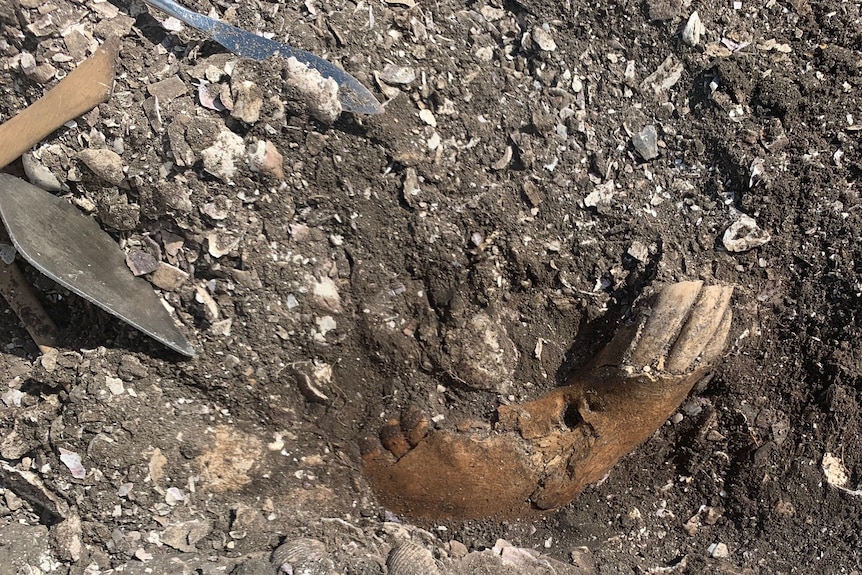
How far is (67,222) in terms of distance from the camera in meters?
1.52

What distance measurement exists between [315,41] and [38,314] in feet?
3.73

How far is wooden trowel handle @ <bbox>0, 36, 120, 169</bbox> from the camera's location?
4.73 feet

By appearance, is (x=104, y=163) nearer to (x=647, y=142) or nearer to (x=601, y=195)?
(x=601, y=195)

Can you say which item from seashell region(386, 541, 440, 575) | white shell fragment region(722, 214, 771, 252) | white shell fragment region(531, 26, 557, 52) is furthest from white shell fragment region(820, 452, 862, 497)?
white shell fragment region(531, 26, 557, 52)

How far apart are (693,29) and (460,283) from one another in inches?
39.7

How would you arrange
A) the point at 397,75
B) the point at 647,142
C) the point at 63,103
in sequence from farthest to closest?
the point at 647,142
the point at 397,75
the point at 63,103

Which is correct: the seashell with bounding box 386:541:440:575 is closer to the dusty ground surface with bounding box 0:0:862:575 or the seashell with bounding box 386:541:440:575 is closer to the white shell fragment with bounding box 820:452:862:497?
the dusty ground surface with bounding box 0:0:862:575

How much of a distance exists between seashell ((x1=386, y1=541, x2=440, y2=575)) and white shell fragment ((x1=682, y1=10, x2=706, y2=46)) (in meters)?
1.72

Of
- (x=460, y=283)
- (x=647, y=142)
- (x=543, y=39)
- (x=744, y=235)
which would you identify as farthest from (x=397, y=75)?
(x=744, y=235)

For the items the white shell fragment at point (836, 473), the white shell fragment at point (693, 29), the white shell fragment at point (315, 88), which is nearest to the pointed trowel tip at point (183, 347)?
the white shell fragment at point (315, 88)

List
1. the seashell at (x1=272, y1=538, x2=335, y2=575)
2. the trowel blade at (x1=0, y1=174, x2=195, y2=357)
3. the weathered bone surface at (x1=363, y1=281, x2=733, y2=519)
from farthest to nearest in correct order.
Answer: the weathered bone surface at (x1=363, y1=281, x2=733, y2=519)
the seashell at (x1=272, y1=538, x2=335, y2=575)
the trowel blade at (x1=0, y1=174, x2=195, y2=357)

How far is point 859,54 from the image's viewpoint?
64.7 inches

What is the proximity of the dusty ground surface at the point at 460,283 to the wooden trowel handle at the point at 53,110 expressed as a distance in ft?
0.51

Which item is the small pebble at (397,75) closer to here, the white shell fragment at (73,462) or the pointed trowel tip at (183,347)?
the pointed trowel tip at (183,347)
